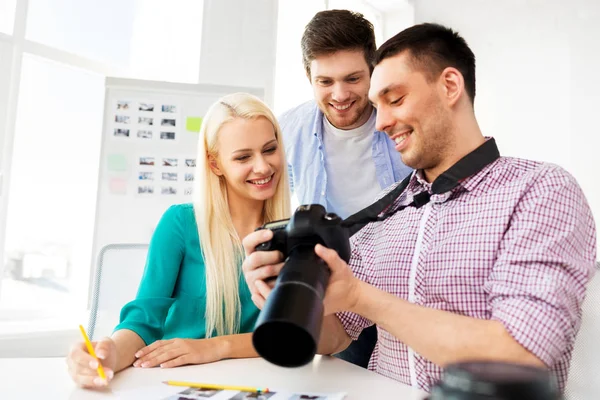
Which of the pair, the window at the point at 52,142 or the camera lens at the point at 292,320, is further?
the window at the point at 52,142

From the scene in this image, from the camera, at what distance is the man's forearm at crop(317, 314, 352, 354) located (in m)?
1.12

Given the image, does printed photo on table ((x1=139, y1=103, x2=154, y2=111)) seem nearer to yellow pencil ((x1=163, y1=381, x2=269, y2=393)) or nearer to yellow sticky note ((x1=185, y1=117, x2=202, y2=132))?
yellow sticky note ((x1=185, y1=117, x2=202, y2=132))

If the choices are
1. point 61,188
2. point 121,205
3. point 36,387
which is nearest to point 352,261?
point 36,387

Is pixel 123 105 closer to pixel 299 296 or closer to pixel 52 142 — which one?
pixel 52 142

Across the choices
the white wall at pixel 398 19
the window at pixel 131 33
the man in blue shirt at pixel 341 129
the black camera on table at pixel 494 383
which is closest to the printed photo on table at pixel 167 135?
the window at pixel 131 33

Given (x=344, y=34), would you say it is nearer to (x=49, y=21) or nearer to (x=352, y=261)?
(x=352, y=261)

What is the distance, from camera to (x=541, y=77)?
3607 millimetres

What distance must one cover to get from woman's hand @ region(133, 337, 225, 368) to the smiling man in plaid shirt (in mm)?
229

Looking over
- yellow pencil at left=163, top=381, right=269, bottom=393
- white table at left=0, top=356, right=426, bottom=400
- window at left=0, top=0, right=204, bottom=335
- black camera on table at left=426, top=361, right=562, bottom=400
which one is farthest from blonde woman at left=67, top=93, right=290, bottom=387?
window at left=0, top=0, right=204, bottom=335

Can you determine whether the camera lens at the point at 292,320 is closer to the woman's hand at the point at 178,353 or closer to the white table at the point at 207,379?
the white table at the point at 207,379

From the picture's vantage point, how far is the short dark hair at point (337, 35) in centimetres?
169

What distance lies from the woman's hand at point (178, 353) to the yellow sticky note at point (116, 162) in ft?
5.29

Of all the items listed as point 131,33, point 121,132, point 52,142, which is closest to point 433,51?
point 121,132

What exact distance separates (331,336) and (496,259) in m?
0.38
